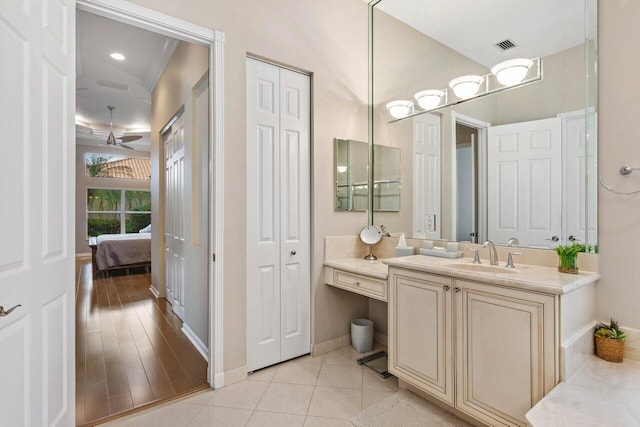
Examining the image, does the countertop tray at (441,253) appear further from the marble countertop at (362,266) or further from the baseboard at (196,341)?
the baseboard at (196,341)

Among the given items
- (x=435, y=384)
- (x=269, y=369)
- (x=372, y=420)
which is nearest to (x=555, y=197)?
(x=435, y=384)

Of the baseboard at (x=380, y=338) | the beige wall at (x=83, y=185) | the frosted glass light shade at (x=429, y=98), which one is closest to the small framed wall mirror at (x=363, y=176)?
the frosted glass light shade at (x=429, y=98)

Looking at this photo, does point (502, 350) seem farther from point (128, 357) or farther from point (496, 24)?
point (128, 357)

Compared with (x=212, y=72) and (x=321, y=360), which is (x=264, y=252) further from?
(x=212, y=72)

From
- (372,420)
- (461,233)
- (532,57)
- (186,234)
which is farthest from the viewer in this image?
(186,234)

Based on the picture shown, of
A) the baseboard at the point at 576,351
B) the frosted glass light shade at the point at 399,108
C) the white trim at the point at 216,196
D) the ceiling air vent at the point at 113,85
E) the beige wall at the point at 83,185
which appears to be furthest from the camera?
the beige wall at the point at 83,185

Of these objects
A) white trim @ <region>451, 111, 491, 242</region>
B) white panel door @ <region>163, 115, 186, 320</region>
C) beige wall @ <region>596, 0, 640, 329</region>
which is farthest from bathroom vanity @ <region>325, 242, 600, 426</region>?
white panel door @ <region>163, 115, 186, 320</region>

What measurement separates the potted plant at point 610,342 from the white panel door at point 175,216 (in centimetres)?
349

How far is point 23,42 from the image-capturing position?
1.29 metres

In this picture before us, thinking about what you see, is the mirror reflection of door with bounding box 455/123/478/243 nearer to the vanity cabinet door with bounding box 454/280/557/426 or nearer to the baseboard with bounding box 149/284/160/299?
the vanity cabinet door with bounding box 454/280/557/426

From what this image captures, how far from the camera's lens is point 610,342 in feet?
5.31

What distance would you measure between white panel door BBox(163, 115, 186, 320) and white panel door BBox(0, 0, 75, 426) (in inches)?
73.7

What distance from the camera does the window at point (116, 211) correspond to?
8781mm

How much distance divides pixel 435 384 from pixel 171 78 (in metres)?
4.16
